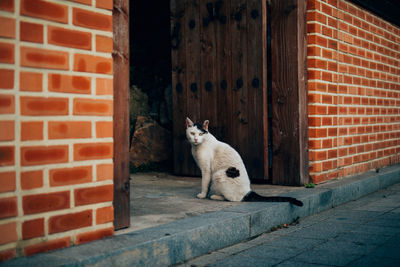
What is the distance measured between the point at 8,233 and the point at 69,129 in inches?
23.8

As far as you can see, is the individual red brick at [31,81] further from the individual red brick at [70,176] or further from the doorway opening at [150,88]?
the doorway opening at [150,88]

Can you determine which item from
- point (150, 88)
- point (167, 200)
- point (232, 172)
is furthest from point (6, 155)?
point (150, 88)

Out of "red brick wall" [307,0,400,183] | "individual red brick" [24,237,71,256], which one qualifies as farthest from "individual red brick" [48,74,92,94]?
"red brick wall" [307,0,400,183]

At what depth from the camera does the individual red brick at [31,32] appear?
216cm

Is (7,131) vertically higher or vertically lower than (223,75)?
lower

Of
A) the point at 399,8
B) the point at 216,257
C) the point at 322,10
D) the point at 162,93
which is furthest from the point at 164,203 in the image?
the point at 399,8

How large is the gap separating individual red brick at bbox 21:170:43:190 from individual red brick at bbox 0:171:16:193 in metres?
0.05

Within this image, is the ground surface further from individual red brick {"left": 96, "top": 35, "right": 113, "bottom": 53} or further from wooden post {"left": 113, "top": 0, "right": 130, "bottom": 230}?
individual red brick {"left": 96, "top": 35, "right": 113, "bottom": 53}

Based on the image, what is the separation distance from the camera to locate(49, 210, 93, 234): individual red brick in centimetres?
232

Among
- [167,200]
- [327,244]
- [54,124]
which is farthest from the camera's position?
[167,200]

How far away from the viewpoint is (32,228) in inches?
87.0

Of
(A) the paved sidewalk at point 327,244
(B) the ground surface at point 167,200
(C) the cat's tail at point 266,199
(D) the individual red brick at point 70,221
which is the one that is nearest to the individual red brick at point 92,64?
(D) the individual red brick at point 70,221

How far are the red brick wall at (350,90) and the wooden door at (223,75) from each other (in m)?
0.58

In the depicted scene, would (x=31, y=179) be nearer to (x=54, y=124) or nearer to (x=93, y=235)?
(x=54, y=124)
